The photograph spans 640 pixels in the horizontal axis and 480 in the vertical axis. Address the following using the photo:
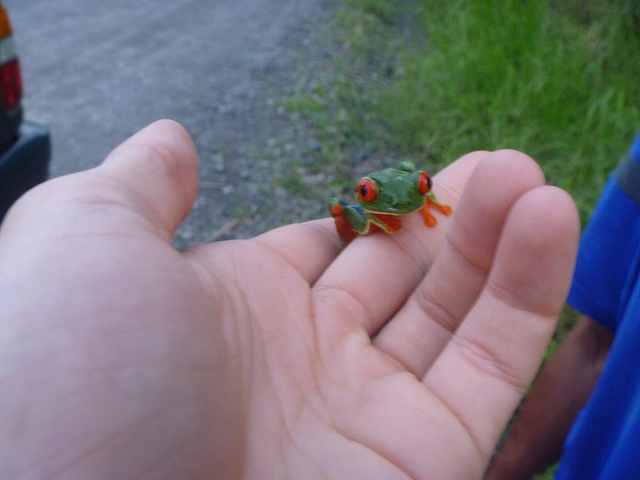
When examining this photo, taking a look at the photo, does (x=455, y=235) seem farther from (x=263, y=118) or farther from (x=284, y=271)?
(x=263, y=118)

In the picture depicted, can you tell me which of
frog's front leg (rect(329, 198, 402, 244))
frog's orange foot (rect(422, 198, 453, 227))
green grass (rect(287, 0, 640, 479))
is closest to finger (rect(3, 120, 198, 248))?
frog's front leg (rect(329, 198, 402, 244))

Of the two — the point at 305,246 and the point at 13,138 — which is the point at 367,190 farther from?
the point at 13,138

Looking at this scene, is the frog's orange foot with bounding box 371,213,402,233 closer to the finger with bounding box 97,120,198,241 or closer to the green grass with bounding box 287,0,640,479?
the finger with bounding box 97,120,198,241

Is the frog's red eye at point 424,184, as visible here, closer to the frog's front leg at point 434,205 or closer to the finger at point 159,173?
the frog's front leg at point 434,205

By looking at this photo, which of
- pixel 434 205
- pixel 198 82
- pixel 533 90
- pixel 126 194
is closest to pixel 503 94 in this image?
pixel 533 90

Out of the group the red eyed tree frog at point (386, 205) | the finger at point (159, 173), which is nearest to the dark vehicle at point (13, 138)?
the finger at point (159, 173)

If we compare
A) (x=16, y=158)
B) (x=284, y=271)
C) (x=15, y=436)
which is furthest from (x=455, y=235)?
(x=16, y=158)
